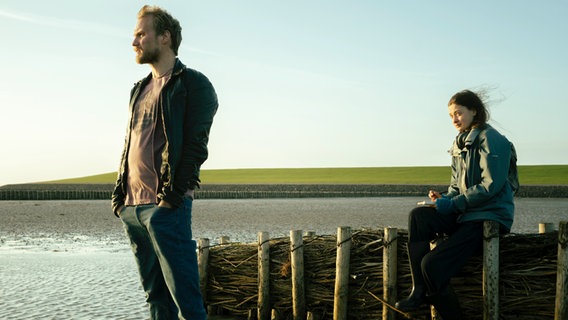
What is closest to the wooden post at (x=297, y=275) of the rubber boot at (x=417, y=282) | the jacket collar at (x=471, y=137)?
the rubber boot at (x=417, y=282)

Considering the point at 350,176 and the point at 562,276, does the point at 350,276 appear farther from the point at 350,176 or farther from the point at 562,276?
the point at 350,176

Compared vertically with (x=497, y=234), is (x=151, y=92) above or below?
above

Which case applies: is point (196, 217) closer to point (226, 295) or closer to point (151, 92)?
point (226, 295)

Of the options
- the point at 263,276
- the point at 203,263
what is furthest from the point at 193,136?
the point at 203,263

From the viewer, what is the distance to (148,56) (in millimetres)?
5145

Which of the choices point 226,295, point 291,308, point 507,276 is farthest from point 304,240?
point 507,276

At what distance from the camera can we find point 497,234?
23.9 feet

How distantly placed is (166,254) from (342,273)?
386 centimetres

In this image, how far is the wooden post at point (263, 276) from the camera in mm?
9164

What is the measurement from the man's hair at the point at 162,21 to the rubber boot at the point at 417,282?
346 cm

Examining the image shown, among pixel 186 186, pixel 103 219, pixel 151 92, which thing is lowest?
pixel 103 219

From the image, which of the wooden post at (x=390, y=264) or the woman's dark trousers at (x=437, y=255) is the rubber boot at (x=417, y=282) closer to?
the woman's dark trousers at (x=437, y=255)

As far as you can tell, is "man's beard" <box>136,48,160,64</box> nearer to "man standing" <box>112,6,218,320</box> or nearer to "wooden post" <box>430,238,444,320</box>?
"man standing" <box>112,6,218,320</box>

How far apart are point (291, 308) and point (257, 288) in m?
0.60
